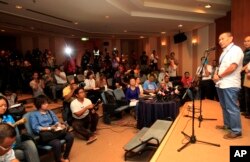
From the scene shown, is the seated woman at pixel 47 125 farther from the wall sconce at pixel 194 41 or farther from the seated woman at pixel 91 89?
the wall sconce at pixel 194 41

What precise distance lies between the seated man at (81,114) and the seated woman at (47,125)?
73 cm

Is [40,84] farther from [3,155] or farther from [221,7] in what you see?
[221,7]

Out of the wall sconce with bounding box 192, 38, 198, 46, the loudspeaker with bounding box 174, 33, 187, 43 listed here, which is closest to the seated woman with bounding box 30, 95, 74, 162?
the wall sconce with bounding box 192, 38, 198, 46

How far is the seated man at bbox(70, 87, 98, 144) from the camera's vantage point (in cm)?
→ 457

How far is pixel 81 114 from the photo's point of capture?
462 centimetres

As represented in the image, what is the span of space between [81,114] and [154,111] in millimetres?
1548

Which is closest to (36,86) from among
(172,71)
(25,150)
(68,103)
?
(68,103)

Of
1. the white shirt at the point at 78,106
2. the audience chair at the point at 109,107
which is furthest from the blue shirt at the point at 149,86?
the white shirt at the point at 78,106

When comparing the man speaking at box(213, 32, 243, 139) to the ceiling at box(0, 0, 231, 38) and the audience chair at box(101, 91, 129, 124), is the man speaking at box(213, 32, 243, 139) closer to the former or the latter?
the audience chair at box(101, 91, 129, 124)

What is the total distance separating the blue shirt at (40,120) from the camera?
11.8 ft

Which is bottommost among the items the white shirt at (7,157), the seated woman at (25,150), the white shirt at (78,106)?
the seated woman at (25,150)

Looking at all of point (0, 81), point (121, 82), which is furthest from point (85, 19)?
point (0, 81)

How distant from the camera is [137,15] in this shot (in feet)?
25.2

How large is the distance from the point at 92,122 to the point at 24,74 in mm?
4125
